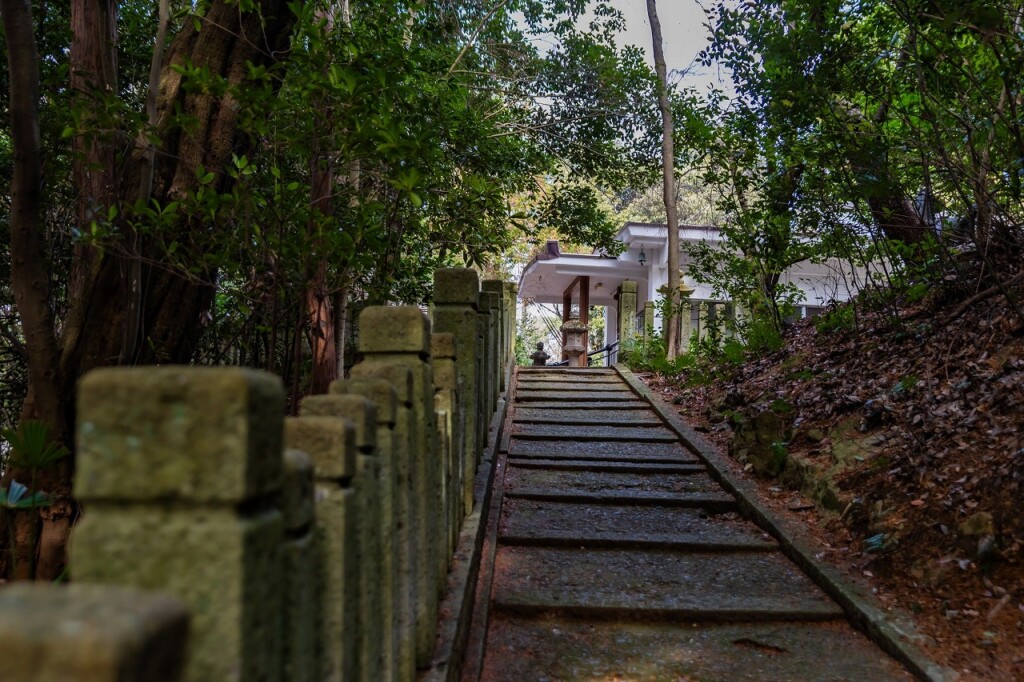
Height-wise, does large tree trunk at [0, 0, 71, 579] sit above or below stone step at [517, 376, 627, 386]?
above

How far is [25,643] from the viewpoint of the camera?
0.62 m

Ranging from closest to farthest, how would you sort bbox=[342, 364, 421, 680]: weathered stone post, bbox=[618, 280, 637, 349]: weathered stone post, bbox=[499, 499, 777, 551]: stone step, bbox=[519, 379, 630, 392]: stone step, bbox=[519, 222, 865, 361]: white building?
bbox=[342, 364, 421, 680]: weathered stone post
bbox=[499, 499, 777, 551]: stone step
bbox=[519, 379, 630, 392]: stone step
bbox=[618, 280, 637, 349]: weathered stone post
bbox=[519, 222, 865, 361]: white building

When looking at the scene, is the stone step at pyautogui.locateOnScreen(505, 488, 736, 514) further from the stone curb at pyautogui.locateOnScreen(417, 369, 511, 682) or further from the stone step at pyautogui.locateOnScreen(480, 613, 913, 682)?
the stone step at pyautogui.locateOnScreen(480, 613, 913, 682)

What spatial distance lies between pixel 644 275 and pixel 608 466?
1162cm

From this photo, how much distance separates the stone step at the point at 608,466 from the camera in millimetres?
5648

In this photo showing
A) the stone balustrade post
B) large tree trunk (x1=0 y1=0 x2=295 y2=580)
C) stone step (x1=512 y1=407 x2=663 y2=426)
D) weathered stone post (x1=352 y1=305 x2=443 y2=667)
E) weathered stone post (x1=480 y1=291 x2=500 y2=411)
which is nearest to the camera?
weathered stone post (x1=352 y1=305 x2=443 y2=667)

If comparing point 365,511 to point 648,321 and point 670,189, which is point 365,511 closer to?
point 670,189

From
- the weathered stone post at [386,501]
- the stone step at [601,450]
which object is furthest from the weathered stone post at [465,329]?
the stone step at [601,450]

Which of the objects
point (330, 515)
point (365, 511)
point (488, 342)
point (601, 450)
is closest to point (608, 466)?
point (601, 450)

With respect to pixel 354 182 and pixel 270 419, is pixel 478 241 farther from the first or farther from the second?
pixel 270 419

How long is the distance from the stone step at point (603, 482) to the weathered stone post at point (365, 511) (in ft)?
11.1

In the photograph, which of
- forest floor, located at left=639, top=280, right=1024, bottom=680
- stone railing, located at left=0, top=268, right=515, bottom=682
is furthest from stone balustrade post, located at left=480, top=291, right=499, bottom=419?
stone railing, located at left=0, top=268, right=515, bottom=682

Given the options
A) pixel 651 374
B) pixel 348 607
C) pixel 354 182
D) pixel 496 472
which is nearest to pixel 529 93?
pixel 651 374

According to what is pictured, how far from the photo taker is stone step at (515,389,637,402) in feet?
27.2
